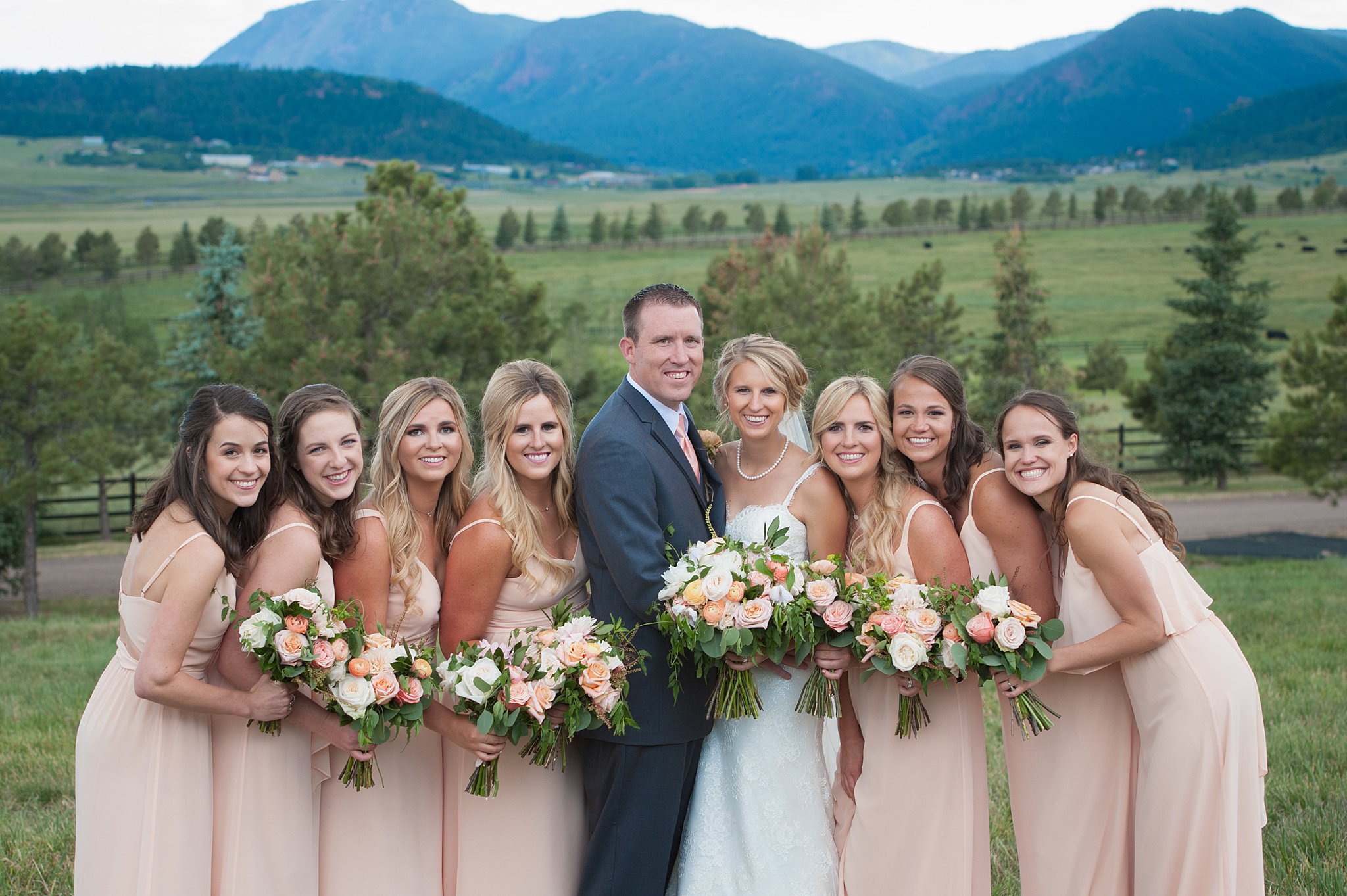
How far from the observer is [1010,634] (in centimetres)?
452

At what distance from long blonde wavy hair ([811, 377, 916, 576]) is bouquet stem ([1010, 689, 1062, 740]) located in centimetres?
84

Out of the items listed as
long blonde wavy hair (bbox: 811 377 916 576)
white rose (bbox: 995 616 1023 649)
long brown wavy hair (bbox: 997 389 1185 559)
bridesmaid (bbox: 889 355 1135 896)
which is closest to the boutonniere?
long blonde wavy hair (bbox: 811 377 916 576)

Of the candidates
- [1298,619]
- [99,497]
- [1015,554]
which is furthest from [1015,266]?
[1015,554]

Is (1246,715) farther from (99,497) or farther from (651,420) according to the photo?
(99,497)

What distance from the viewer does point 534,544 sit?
499 cm

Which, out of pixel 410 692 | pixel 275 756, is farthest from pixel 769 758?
pixel 275 756

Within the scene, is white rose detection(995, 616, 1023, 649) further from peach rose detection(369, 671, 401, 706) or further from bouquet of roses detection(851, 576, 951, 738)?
peach rose detection(369, 671, 401, 706)

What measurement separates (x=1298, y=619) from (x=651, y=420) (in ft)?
37.3

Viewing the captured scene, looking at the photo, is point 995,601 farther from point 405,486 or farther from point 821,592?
point 405,486

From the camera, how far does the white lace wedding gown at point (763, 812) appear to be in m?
5.05

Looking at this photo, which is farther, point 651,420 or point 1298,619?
point 1298,619

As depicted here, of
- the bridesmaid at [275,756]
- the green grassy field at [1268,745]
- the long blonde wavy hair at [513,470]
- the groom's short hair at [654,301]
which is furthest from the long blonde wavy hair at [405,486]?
the green grassy field at [1268,745]

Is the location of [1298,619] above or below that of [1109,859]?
below

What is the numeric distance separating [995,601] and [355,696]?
2.78 metres
